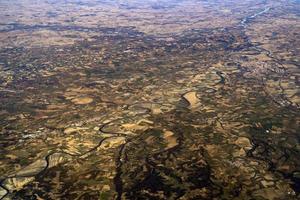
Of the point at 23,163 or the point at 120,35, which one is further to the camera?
the point at 120,35

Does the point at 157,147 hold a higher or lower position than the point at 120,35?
higher

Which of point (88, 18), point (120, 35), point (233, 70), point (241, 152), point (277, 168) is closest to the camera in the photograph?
point (277, 168)

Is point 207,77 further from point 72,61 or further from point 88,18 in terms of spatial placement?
point 88,18

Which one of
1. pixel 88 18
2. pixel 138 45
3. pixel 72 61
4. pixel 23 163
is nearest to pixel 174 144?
pixel 23 163

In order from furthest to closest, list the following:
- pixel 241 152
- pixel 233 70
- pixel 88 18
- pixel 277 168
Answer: pixel 88 18
pixel 233 70
pixel 241 152
pixel 277 168

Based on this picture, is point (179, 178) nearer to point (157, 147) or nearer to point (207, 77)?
point (157, 147)

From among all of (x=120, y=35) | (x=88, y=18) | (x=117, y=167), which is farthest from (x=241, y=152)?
(x=88, y=18)

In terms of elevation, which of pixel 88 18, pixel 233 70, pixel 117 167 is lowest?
pixel 88 18
